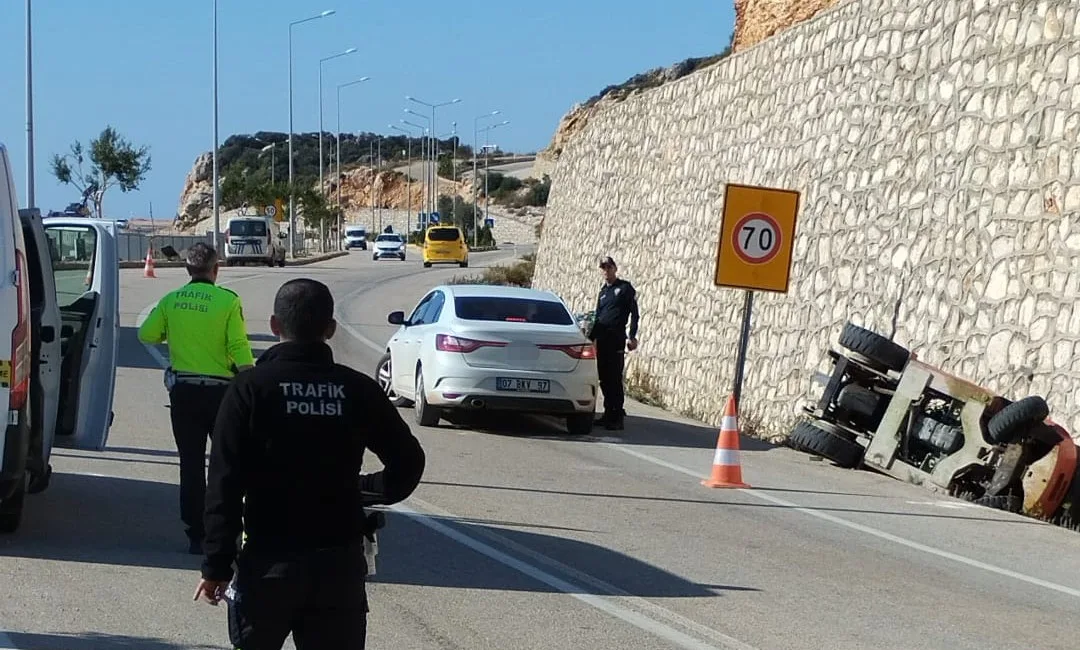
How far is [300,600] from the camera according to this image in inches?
179

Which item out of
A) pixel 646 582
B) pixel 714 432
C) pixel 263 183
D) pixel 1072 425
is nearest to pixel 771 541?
pixel 646 582

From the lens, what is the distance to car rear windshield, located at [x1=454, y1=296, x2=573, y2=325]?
16.3 m

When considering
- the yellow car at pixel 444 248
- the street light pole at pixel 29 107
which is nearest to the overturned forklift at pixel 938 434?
the street light pole at pixel 29 107

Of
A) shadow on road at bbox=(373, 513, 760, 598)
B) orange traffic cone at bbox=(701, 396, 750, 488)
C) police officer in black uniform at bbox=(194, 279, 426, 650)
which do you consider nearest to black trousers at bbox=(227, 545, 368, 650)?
police officer in black uniform at bbox=(194, 279, 426, 650)

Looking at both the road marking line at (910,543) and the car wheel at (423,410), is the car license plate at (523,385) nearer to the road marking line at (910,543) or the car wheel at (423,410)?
the car wheel at (423,410)

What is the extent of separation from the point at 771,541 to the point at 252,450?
21.3ft

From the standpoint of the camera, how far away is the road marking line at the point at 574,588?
742 cm

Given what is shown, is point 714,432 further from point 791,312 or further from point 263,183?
point 263,183

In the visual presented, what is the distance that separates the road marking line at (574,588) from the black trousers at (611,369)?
243 inches

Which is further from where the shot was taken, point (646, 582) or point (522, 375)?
point (522, 375)

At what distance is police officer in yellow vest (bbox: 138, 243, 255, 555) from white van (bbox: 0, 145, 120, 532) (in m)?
0.79

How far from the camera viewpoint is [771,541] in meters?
10.5

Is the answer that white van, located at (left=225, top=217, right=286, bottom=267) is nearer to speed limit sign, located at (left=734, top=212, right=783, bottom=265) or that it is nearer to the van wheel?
speed limit sign, located at (left=734, top=212, right=783, bottom=265)

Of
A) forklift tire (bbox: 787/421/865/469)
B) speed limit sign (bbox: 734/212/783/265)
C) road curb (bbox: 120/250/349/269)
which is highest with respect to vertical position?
speed limit sign (bbox: 734/212/783/265)
